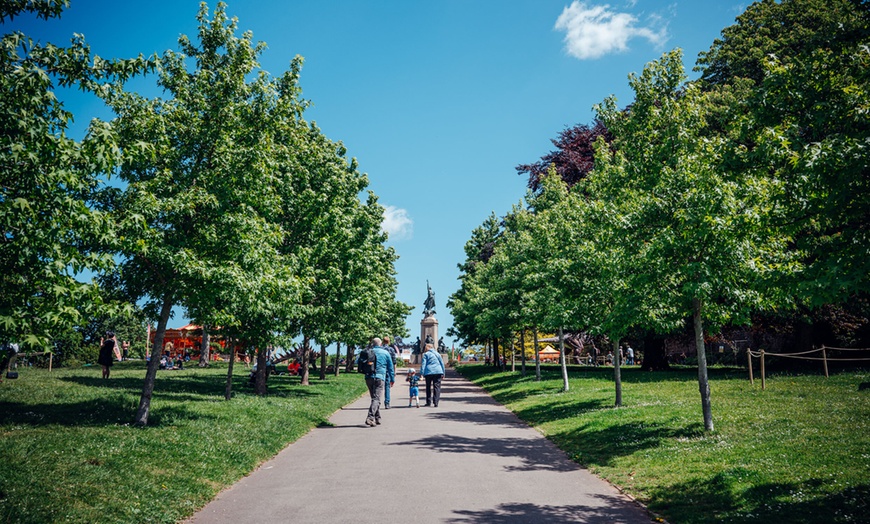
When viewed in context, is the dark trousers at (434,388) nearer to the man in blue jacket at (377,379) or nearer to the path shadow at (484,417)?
the path shadow at (484,417)

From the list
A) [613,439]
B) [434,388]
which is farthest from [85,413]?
[613,439]

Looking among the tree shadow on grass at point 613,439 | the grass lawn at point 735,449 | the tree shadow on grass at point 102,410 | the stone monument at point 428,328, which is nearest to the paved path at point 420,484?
the tree shadow on grass at point 613,439

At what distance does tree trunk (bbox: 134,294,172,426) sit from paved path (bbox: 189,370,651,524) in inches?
117

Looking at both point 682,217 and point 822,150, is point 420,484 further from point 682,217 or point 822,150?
point 682,217

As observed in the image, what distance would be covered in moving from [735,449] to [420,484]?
18.0ft

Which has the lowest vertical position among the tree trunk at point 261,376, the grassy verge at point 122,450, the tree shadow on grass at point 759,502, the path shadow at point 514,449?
the path shadow at point 514,449

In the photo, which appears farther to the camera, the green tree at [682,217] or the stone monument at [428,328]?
the stone monument at [428,328]

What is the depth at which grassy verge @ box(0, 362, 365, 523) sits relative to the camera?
5773mm

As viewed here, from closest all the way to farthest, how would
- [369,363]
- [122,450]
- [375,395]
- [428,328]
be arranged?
1. [122,450]
2. [375,395]
3. [369,363]
4. [428,328]

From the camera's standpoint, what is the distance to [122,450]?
Result: 25.7 ft

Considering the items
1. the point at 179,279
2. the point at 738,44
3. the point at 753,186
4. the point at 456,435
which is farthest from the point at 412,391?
Result: the point at 738,44

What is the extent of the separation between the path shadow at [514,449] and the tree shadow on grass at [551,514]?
215 centimetres

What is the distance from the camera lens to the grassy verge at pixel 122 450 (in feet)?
18.9

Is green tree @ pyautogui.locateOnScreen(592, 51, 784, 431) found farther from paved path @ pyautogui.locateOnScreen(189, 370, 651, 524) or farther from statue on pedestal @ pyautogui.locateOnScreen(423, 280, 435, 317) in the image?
statue on pedestal @ pyautogui.locateOnScreen(423, 280, 435, 317)
